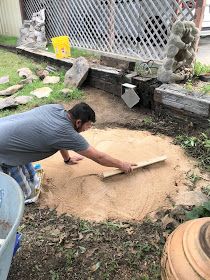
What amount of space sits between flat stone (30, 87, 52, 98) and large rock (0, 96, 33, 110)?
20 cm

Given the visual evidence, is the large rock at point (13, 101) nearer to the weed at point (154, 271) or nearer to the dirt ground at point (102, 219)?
the dirt ground at point (102, 219)

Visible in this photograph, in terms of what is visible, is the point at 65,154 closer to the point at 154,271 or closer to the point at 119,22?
the point at 154,271

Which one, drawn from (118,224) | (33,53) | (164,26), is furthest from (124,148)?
(33,53)

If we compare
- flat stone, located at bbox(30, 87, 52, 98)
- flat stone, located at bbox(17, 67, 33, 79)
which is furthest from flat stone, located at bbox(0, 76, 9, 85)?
flat stone, located at bbox(30, 87, 52, 98)

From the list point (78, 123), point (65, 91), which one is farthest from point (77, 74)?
point (78, 123)

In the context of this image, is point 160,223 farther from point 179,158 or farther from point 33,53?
point 33,53

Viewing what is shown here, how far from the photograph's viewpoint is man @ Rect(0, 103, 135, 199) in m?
2.82

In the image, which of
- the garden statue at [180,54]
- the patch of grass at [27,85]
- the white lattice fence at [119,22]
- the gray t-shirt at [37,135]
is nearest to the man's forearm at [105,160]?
the gray t-shirt at [37,135]

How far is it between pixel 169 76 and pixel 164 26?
1881 millimetres

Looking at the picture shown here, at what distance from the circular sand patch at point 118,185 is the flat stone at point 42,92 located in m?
2.36

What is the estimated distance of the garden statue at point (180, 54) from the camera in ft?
15.3

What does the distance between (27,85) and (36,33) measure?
345 cm

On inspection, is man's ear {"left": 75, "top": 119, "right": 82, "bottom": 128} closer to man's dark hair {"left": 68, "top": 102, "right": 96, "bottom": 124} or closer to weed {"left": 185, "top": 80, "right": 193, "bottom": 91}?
man's dark hair {"left": 68, "top": 102, "right": 96, "bottom": 124}

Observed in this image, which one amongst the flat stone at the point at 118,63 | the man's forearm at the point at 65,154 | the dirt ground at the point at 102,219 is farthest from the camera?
the flat stone at the point at 118,63
